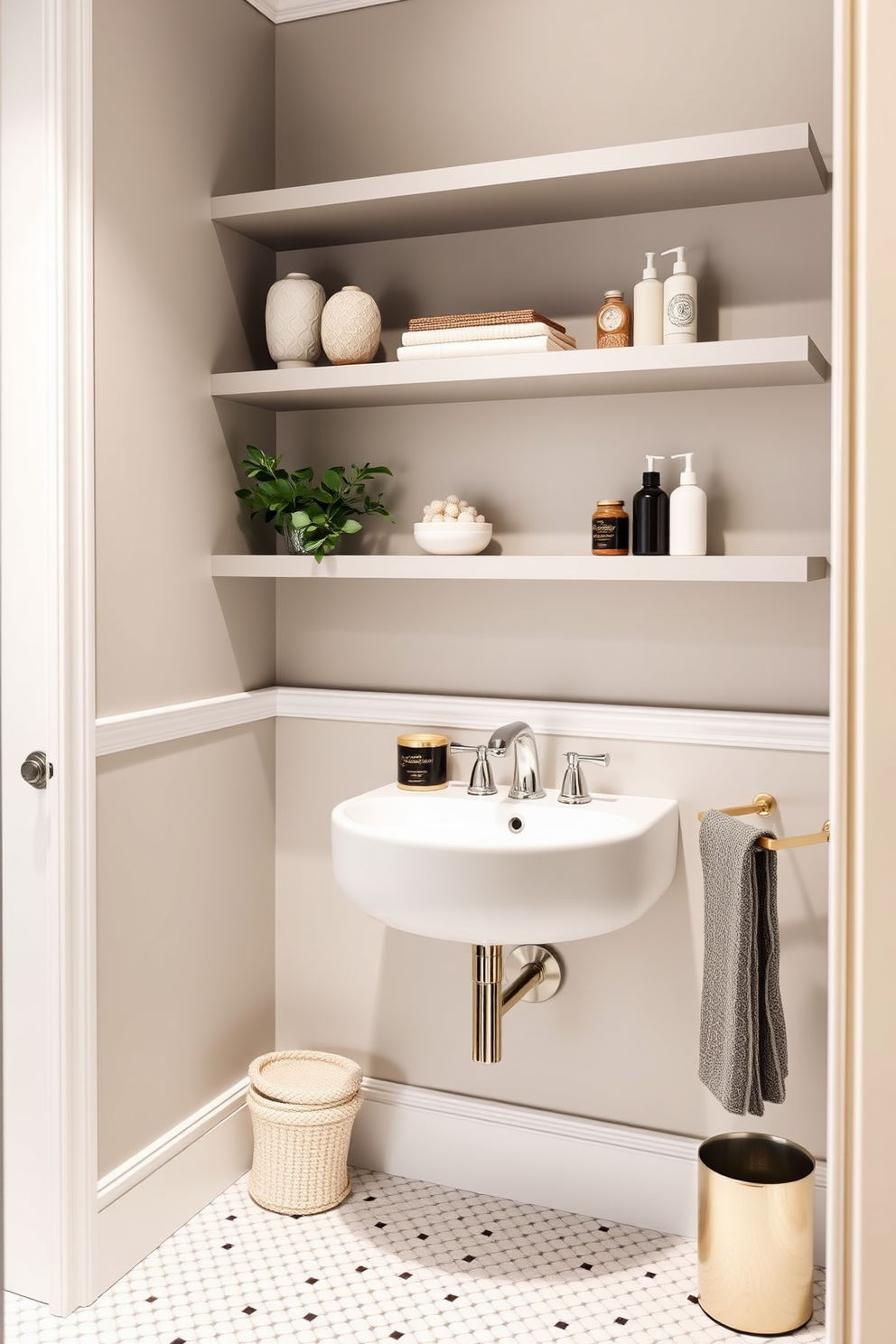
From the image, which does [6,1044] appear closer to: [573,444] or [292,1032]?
[292,1032]

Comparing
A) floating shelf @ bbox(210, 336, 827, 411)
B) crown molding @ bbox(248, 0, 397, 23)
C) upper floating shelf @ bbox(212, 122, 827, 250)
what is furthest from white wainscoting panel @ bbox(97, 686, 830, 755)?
crown molding @ bbox(248, 0, 397, 23)

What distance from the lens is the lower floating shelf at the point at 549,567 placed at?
1.78 m

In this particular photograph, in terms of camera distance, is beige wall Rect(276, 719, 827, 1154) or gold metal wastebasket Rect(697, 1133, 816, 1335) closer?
gold metal wastebasket Rect(697, 1133, 816, 1335)

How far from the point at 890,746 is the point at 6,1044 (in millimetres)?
1716

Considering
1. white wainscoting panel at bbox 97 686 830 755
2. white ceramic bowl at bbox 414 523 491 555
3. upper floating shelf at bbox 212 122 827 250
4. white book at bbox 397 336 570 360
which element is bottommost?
white wainscoting panel at bbox 97 686 830 755

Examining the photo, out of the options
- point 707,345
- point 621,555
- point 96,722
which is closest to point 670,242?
point 707,345

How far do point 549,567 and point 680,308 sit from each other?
→ 48 cm

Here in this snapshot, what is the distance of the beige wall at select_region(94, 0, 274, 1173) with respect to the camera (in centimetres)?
187

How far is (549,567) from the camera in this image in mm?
1919

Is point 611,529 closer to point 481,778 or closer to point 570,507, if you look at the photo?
point 570,507

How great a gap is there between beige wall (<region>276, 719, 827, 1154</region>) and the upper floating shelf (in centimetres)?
96

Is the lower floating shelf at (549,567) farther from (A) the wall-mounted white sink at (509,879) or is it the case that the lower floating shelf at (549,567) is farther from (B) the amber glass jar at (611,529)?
(A) the wall-mounted white sink at (509,879)

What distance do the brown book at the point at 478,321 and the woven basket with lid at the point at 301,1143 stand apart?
1412 millimetres

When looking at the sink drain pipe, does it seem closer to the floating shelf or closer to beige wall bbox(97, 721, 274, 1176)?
beige wall bbox(97, 721, 274, 1176)
